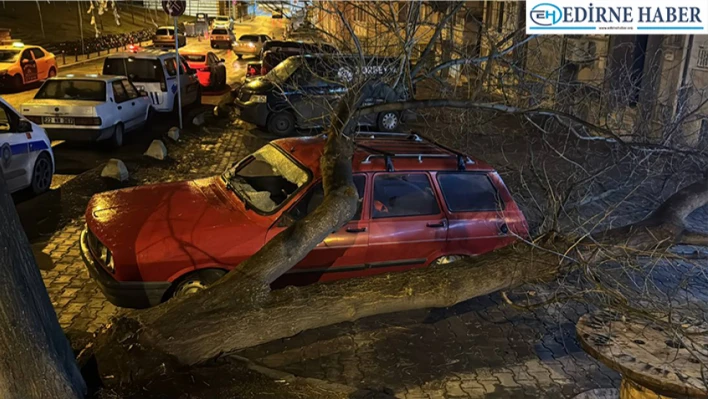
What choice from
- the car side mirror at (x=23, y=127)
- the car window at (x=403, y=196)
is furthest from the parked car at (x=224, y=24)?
the car window at (x=403, y=196)

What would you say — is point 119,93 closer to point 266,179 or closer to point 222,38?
point 266,179

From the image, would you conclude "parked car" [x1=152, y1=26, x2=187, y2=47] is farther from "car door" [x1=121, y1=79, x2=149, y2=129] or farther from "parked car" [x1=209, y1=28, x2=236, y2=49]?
"car door" [x1=121, y1=79, x2=149, y2=129]

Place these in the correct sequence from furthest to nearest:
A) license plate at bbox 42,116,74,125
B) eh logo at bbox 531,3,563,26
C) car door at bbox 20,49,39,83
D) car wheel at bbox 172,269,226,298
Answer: car door at bbox 20,49,39,83 → license plate at bbox 42,116,74,125 → eh logo at bbox 531,3,563,26 → car wheel at bbox 172,269,226,298

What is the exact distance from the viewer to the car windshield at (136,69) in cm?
1568

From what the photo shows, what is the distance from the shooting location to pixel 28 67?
18.7 metres

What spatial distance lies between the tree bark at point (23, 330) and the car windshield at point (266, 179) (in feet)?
7.61

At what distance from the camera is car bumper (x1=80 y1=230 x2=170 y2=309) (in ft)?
16.5

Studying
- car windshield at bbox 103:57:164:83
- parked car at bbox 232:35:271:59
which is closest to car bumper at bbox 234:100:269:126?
car windshield at bbox 103:57:164:83

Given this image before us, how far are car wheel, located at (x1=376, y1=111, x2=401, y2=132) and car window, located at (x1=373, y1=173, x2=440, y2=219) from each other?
9181mm

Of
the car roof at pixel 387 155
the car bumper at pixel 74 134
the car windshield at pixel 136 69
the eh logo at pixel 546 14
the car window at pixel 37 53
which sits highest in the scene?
the eh logo at pixel 546 14

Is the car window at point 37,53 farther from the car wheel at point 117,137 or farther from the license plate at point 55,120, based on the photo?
the license plate at point 55,120

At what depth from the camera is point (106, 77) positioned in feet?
41.3

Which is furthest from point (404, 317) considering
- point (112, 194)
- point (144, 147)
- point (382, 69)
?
point (144, 147)

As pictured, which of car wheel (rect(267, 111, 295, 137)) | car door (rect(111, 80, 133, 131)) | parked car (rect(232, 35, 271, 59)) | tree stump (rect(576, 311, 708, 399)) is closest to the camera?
tree stump (rect(576, 311, 708, 399))
